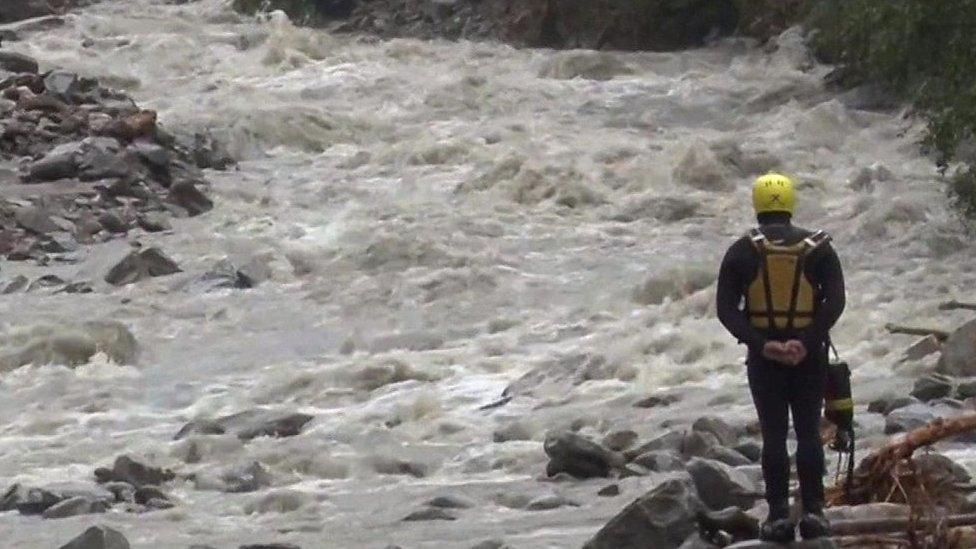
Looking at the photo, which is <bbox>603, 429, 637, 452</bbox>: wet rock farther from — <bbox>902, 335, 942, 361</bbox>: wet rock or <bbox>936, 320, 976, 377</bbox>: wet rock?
<bbox>902, 335, 942, 361</bbox>: wet rock

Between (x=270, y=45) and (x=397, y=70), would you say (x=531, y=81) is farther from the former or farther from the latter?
(x=270, y=45)

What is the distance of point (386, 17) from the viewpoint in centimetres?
3475

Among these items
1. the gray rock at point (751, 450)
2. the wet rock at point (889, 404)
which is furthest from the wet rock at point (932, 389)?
the gray rock at point (751, 450)

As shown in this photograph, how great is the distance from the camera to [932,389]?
35.8 feet

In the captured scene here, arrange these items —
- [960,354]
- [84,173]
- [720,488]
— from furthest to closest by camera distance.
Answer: [84,173], [960,354], [720,488]

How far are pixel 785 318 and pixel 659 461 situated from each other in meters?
3.46

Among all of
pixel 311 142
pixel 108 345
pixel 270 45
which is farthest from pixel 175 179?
pixel 270 45

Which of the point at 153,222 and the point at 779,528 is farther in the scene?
the point at 153,222

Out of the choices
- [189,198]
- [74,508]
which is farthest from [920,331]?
[189,198]

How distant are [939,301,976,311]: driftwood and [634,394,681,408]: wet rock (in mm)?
2544

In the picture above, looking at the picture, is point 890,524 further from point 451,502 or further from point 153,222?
point 153,222

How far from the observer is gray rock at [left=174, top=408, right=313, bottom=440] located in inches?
473

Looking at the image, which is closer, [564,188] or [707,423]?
[707,423]

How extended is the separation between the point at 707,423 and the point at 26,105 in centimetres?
1533
